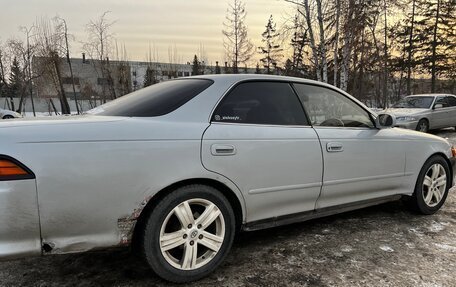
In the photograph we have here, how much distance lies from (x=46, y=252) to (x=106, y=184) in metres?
0.53

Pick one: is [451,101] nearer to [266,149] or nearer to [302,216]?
[302,216]

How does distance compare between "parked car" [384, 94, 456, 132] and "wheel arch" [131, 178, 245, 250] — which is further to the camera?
"parked car" [384, 94, 456, 132]

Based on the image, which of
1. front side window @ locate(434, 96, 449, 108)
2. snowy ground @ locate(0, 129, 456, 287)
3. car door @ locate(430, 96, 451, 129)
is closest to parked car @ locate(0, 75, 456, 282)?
snowy ground @ locate(0, 129, 456, 287)

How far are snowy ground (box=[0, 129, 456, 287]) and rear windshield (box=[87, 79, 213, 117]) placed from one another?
120cm

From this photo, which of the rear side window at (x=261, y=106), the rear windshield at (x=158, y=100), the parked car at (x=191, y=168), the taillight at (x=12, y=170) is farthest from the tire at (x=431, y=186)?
the taillight at (x=12, y=170)

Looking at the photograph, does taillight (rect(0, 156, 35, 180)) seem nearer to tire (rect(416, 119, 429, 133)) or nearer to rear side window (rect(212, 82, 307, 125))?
rear side window (rect(212, 82, 307, 125))

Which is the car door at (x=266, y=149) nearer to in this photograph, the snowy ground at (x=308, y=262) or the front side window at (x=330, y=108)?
the front side window at (x=330, y=108)

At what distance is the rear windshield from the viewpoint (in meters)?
2.75

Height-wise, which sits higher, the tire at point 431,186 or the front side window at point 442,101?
the front side window at point 442,101

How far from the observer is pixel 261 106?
123 inches

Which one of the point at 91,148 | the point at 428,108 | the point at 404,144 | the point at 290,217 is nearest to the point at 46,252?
the point at 91,148

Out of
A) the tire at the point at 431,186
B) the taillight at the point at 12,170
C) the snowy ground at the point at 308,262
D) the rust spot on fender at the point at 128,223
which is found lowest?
the snowy ground at the point at 308,262

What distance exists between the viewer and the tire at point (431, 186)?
13.5ft

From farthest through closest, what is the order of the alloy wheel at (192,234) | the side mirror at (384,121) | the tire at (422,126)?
the tire at (422,126)
the side mirror at (384,121)
the alloy wheel at (192,234)
